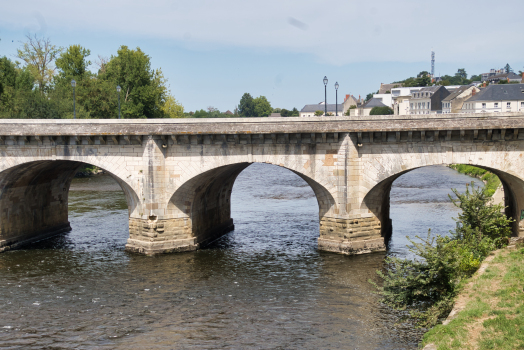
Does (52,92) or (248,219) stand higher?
(52,92)

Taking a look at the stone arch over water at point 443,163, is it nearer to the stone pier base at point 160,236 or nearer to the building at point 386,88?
the stone pier base at point 160,236

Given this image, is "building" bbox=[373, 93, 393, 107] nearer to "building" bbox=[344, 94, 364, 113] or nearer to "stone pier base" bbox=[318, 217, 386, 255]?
"building" bbox=[344, 94, 364, 113]

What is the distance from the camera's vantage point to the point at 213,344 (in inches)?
634

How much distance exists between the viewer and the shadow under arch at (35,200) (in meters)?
27.1

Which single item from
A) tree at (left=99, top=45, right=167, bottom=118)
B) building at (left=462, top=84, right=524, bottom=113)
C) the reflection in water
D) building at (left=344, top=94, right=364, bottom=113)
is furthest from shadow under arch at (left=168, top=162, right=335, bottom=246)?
building at (left=344, top=94, right=364, bottom=113)

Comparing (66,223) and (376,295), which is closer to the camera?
(376,295)

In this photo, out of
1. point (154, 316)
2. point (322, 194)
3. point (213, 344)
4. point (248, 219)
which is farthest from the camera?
point (248, 219)

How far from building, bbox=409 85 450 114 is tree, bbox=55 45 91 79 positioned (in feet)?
179

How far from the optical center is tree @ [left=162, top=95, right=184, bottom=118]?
68750mm

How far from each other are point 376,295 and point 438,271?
12.9 ft

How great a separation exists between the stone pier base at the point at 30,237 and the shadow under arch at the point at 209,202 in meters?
9.20

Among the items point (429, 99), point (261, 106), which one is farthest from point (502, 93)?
point (261, 106)

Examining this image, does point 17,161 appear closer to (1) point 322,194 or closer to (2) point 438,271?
(1) point 322,194

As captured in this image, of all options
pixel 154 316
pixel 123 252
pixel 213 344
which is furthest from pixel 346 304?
pixel 123 252
